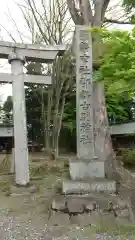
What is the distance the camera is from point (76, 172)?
5.80 metres

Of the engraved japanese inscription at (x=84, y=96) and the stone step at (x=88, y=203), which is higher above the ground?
the engraved japanese inscription at (x=84, y=96)

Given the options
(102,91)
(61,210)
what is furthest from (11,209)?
(102,91)

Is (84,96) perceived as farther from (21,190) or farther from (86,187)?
(21,190)

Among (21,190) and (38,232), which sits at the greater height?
Answer: (21,190)

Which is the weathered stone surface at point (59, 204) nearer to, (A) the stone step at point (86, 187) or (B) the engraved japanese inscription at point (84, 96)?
(A) the stone step at point (86, 187)

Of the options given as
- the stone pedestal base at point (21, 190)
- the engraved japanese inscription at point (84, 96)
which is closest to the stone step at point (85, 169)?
the engraved japanese inscription at point (84, 96)

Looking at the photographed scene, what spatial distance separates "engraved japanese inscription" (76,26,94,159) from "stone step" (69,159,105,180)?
0.17 m

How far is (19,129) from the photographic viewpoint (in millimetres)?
6938

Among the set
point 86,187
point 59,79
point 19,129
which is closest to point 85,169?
point 86,187

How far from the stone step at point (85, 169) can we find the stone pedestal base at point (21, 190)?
1.50m

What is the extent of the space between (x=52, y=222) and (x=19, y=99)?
3.27 meters

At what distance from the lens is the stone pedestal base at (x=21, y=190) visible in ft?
21.9

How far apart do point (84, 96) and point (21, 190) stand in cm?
276

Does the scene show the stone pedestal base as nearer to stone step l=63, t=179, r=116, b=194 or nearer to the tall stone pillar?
the tall stone pillar
